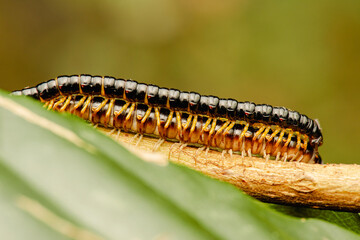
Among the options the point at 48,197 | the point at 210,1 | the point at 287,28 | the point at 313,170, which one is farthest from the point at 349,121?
the point at 48,197

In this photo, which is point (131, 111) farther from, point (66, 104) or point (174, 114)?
point (66, 104)

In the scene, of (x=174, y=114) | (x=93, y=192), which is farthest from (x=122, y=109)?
(x=93, y=192)

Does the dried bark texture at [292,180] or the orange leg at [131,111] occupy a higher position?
the orange leg at [131,111]

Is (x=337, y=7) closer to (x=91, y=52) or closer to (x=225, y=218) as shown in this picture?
(x=91, y=52)

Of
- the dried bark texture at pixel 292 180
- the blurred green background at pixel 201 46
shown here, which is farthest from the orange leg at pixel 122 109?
the blurred green background at pixel 201 46

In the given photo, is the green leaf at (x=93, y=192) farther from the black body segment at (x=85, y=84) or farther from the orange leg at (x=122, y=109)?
the black body segment at (x=85, y=84)

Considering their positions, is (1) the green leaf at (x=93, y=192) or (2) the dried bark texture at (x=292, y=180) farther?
(2) the dried bark texture at (x=292, y=180)

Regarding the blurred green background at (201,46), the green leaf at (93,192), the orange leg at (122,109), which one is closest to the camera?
the green leaf at (93,192)
